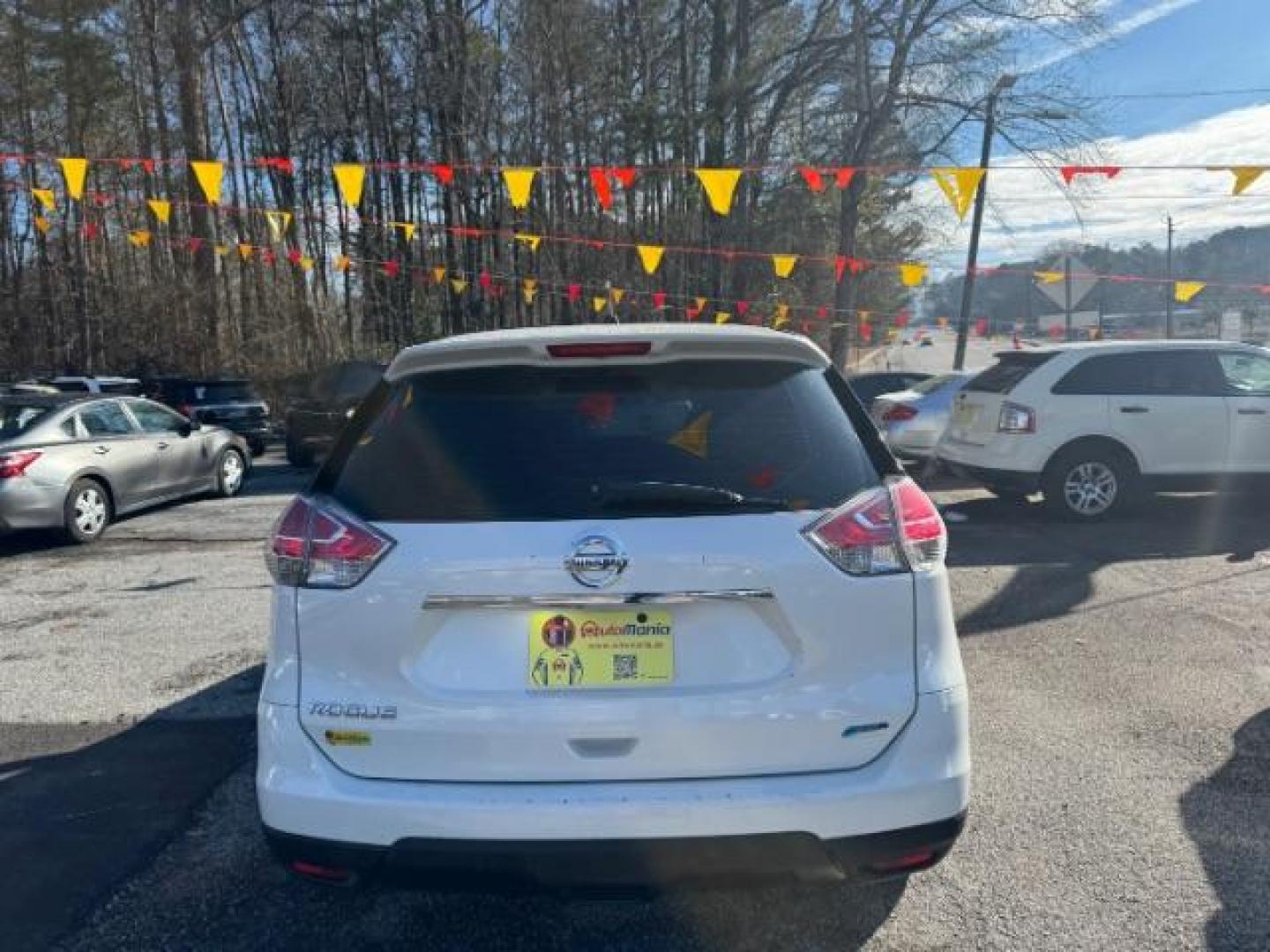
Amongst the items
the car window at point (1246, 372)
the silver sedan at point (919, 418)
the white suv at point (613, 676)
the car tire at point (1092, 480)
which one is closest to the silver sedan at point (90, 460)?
the white suv at point (613, 676)

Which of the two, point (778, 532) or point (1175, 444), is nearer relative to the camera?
point (778, 532)

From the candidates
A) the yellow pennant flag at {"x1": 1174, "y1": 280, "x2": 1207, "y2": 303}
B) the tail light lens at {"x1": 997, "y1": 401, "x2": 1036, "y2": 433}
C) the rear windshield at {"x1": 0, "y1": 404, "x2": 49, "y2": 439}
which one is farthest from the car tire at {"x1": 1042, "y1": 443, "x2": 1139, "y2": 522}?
the yellow pennant flag at {"x1": 1174, "y1": 280, "x2": 1207, "y2": 303}

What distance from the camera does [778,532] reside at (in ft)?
8.00

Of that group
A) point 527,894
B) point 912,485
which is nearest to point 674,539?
point 912,485

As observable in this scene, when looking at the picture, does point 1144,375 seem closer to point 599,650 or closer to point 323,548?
point 599,650

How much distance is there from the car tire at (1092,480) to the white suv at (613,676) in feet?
24.1

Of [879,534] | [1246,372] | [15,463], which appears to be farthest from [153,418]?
[1246,372]

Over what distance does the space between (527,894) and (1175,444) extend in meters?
8.68

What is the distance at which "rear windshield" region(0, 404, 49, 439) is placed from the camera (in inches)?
361

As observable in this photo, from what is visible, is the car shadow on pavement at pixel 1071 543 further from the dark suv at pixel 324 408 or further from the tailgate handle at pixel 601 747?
the dark suv at pixel 324 408

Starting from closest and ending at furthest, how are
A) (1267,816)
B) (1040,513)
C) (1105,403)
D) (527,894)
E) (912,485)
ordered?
1. (527,894)
2. (912,485)
3. (1267,816)
4. (1105,403)
5. (1040,513)

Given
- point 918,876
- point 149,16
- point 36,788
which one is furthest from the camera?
point 149,16

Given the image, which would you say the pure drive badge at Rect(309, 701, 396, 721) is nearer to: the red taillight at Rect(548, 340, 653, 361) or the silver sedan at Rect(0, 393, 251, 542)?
the red taillight at Rect(548, 340, 653, 361)

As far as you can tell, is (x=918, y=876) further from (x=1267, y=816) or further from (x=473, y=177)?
(x=473, y=177)
